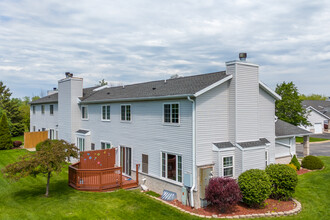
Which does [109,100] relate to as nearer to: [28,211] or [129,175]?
[129,175]

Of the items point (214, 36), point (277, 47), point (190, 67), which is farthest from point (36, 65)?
point (277, 47)

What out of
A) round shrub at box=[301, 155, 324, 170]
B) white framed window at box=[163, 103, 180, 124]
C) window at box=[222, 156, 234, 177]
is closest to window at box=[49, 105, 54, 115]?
white framed window at box=[163, 103, 180, 124]

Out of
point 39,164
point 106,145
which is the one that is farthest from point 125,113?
point 39,164

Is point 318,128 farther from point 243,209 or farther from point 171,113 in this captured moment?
point 171,113

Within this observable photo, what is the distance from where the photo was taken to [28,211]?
34.8 ft

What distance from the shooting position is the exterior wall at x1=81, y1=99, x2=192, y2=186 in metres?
12.0

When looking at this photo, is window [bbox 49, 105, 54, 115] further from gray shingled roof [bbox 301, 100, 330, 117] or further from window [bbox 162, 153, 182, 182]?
gray shingled roof [bbox 301, 100, 330, 117]

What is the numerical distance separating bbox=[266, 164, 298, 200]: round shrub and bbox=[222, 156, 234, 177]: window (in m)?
2.07

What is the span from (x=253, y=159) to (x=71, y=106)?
53.4 feet

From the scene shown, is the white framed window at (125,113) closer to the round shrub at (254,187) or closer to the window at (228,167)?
the window at (228,167)

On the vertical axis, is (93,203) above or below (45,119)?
below

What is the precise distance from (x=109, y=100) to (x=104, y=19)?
18.5 feet

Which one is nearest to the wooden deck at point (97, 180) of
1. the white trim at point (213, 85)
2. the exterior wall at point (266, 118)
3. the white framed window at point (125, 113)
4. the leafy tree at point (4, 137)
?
the white framed window at point (125, 113)

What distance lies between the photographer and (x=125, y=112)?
1645 centimetres
